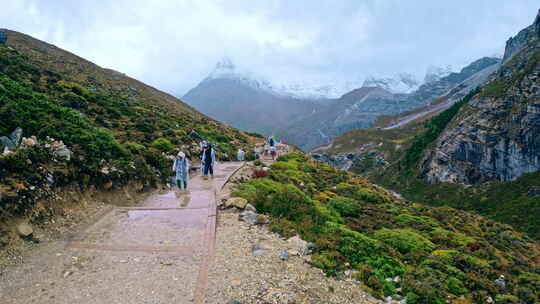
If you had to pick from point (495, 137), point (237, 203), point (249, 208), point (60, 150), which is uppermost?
point (495, 137)

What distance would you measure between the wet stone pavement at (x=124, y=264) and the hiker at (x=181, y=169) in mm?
3872

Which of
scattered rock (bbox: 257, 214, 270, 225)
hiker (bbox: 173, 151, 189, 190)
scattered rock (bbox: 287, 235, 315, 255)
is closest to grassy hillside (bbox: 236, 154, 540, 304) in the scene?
scattered rock (bbox: 287, 235, 315, 255)

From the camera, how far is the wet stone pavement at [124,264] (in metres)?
6.48

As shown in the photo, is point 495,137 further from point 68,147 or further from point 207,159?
point 68,147

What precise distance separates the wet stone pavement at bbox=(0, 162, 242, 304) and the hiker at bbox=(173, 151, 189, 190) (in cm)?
387

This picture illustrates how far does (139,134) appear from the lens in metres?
21.0

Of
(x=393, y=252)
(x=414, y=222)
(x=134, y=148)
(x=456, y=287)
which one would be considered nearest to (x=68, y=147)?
(x=134, y=148)

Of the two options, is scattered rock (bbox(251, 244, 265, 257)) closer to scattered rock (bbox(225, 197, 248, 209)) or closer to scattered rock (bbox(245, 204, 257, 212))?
scattered rock (bbox(245, 204, 257, 212))

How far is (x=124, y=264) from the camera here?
7.70 metres

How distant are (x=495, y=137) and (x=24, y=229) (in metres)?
61.2

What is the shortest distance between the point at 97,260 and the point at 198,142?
Answer: 1890 cm

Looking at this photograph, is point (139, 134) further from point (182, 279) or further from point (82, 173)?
point (182, 279)

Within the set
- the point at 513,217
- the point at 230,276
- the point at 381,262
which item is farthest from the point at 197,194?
the point at 513,217

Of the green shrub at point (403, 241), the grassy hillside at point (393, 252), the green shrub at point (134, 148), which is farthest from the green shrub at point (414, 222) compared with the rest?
the green shrub at point (134, 148)
